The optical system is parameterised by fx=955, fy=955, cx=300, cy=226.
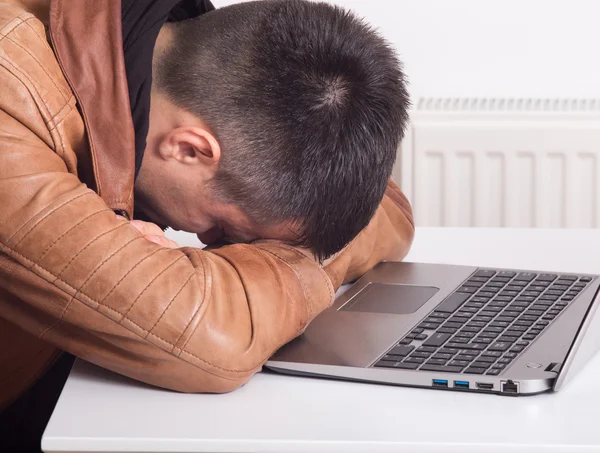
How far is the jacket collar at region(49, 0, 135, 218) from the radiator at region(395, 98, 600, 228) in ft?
4.11

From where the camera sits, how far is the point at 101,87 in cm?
99

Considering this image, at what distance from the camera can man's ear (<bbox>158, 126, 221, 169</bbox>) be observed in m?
1.04

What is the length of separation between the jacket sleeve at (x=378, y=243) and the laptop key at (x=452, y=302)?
5.5 inches

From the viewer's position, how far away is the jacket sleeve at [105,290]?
2.87 ft

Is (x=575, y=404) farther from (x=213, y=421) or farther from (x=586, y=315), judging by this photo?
(x=213, y=421)

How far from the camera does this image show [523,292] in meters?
1.13

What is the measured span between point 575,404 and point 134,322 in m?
0.41

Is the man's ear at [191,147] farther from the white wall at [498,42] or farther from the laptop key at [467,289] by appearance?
the white wall at [498,42]

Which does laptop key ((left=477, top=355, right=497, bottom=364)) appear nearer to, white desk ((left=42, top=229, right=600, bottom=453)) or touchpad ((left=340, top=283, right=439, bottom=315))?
white desk ((left=42, top=229, right=600, bottom=453))

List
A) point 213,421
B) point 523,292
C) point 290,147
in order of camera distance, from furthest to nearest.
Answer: point 523,292, point 290,147, point 213,421

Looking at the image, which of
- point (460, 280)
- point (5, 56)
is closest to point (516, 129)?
point (460, 280)

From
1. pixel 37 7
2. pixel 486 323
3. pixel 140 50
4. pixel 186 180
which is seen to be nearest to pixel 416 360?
pixel 486 323

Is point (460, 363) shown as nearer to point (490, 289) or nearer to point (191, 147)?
point (490, 289)

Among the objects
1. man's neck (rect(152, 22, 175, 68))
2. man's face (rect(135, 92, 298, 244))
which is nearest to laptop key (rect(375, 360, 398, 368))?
man's face (rect(135, 92, 298, 244))
